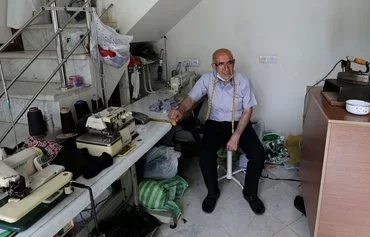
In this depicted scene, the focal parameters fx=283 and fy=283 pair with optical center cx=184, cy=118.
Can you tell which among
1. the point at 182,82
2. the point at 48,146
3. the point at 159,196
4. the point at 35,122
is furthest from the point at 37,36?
the point at 159,196

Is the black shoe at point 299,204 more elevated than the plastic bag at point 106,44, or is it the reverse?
the plastic bag at point 106,44

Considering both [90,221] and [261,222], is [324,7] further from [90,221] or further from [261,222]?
[90,221]

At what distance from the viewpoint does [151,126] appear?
6.25 feet

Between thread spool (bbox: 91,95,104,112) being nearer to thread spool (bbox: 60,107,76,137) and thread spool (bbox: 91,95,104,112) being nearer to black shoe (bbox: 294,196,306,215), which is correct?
thread spool (bbox: 60,107,76,137)

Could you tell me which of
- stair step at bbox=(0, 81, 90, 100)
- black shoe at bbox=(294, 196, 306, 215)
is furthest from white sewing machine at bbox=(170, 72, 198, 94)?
black shoe at bbox=(294, 196, 306, 215)

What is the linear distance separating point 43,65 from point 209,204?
1661 mm

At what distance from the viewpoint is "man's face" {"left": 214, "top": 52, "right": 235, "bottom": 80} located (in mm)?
2174

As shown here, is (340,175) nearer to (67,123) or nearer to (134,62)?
(67,123)

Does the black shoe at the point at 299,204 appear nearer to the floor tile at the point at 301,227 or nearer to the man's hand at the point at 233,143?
the floor tile at the point at 301,227

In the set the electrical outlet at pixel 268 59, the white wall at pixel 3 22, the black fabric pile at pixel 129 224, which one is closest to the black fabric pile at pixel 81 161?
the black fabric pile at pixel 129 224

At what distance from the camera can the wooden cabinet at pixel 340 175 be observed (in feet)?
4.49

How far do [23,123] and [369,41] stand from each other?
2.94 metres

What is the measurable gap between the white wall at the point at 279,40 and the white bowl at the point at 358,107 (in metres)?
Result: 1.39

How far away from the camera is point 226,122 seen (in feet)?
7.77
